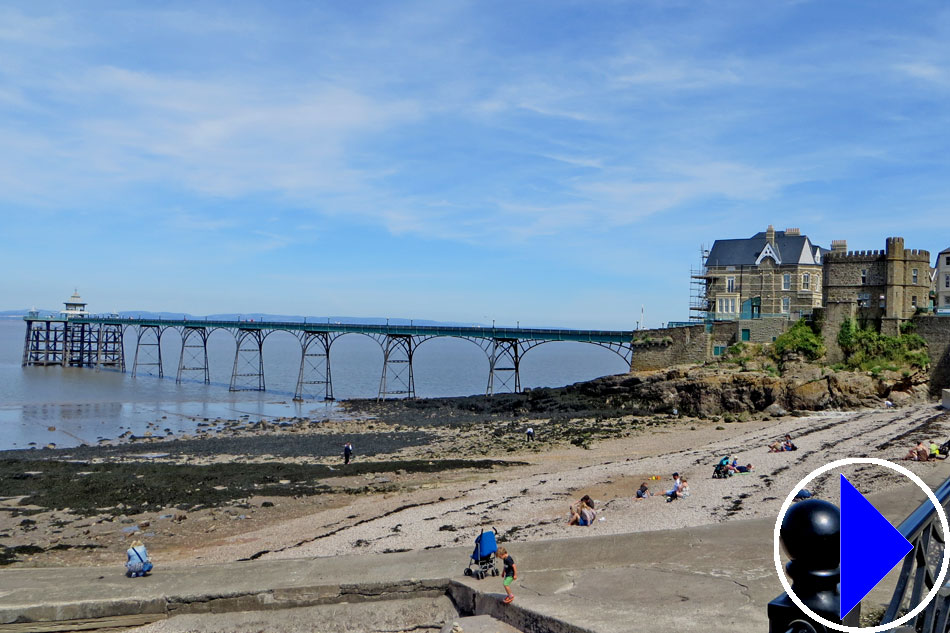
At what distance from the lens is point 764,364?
150ft

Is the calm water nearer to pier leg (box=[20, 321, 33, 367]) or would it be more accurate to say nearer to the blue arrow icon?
pier leg (box=[20, 321, 33, 367])

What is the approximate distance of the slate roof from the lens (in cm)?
5188

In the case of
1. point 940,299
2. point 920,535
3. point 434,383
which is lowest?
point 434,383

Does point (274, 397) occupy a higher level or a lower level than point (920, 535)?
lower

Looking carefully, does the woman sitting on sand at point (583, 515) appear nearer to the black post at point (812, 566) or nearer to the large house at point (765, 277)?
the black post at point (812, 566)

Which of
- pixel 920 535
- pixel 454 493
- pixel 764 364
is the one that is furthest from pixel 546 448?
pixel 920 535

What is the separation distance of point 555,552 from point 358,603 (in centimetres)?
351

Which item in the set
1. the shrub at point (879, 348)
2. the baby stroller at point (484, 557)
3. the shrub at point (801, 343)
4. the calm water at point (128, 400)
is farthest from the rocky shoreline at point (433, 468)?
the calm water at point (128, 400)

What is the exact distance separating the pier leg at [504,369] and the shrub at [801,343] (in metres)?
18.3

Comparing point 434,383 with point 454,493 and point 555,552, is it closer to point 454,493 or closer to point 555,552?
point 454,493

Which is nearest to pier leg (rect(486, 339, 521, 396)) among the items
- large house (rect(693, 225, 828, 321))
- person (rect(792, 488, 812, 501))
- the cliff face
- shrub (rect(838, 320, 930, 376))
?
the cliff face

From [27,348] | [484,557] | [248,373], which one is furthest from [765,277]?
[27,348]

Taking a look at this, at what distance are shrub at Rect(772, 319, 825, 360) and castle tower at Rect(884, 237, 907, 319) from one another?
13.3 ft

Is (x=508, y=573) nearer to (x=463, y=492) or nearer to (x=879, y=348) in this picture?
(x=463, y=492)
